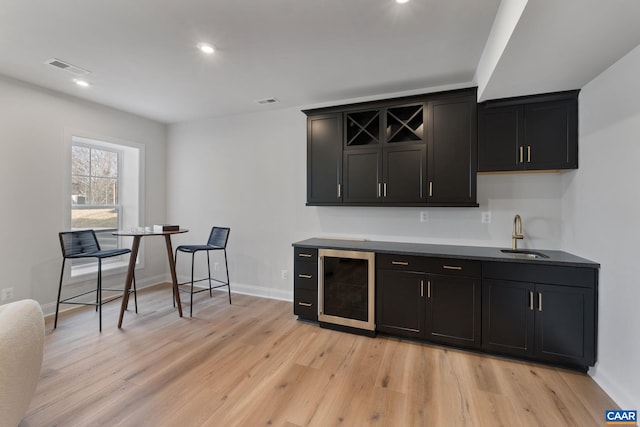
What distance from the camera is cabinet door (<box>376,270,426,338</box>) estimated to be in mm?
2688

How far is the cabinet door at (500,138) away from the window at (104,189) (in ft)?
15.1

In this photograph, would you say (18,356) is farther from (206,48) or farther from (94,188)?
(94,188)

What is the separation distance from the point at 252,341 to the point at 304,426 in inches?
47.4

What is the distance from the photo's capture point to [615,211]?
1.99 meters

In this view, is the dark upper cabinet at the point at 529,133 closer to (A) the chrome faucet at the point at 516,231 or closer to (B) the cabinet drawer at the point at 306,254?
(A) the chrome faucet at the point at 516,231

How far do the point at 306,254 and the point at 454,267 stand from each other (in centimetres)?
150

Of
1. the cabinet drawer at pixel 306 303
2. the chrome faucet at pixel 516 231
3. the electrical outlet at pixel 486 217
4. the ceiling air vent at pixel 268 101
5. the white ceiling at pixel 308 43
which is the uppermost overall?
the ceiling air vent at pixel 268 101

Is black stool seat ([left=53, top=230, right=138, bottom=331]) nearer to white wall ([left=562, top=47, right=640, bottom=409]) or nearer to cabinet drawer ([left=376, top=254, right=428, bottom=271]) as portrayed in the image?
cabinet drawer ([left=376, top=254, right=428, bottom=271])

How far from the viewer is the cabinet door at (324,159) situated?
3.28 m

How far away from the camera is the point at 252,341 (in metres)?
2.76

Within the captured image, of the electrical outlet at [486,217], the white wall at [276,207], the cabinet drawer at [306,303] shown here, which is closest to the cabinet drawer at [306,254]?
the cabinet drawer at [306,303]

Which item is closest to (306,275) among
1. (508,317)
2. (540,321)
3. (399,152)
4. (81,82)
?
(399,152)

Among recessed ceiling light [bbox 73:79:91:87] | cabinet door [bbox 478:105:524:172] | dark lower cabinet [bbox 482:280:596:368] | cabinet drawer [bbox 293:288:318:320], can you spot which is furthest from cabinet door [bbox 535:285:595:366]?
recessed ceiling light [bbox 73:79:91:87]

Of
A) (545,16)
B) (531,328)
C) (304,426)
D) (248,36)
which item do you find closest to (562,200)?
(531,328)
